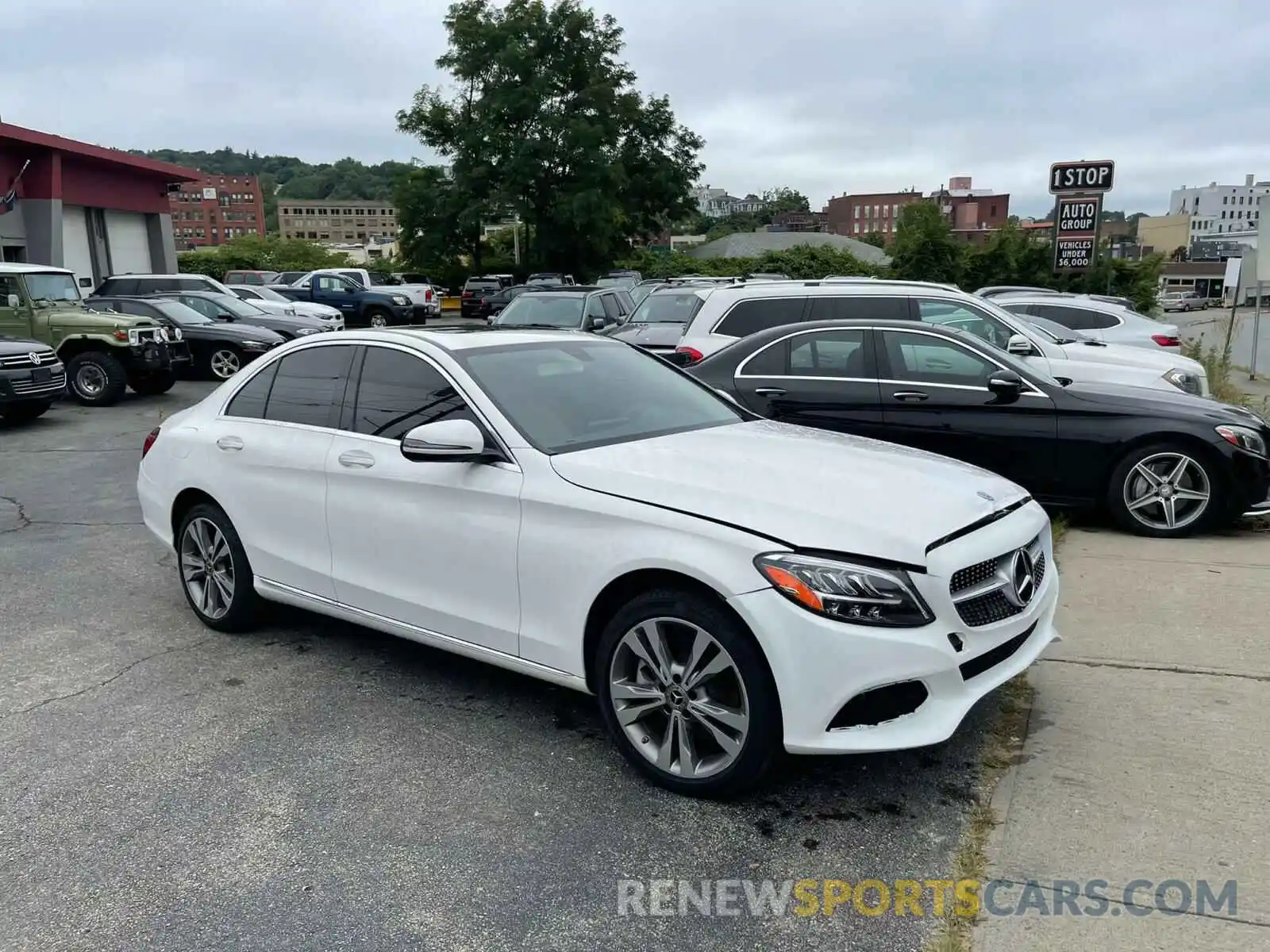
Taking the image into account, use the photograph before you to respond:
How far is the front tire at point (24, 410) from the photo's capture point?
12.9m

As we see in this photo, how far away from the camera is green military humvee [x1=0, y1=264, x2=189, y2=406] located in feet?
49.5

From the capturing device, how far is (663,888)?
3107mm

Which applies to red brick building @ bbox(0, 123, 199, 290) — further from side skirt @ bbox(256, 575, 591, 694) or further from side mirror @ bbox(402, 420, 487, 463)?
side mirror @ bbox(402, 420, 487, 463)

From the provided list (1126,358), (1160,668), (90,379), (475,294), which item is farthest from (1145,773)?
(475,294)

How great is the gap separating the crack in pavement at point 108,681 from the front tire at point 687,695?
102 inches

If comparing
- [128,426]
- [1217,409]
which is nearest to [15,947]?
[1217,409]

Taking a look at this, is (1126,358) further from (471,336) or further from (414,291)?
(414,291)

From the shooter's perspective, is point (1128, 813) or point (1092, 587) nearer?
point (1128, 813)

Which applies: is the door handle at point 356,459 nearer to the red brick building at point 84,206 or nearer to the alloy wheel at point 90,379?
the alloy wheel at point 90,379

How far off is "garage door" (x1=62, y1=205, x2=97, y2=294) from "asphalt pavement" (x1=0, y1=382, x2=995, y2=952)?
27.3m

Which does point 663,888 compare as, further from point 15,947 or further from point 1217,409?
point 1217,409

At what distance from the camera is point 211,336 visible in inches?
677

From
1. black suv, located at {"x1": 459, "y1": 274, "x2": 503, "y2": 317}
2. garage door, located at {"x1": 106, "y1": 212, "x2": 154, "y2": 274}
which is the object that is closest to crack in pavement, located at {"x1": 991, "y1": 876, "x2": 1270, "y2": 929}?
garage door, located at {"x1": 106, "y1": 212, "x2": 154, "y2": 274}

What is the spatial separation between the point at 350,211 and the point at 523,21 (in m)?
129
